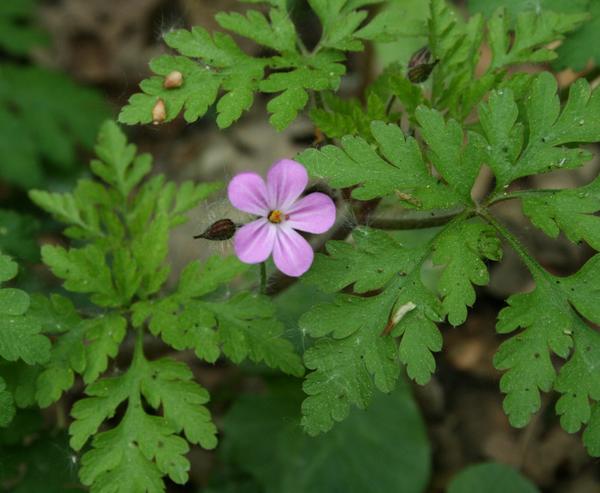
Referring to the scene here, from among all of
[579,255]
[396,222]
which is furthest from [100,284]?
[579,255]

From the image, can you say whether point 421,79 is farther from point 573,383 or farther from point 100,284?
point 100,284

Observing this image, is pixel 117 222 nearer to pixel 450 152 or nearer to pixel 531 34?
pixel 450 152

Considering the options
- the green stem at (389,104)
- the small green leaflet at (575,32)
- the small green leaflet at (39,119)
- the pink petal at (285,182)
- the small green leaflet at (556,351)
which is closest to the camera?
the small green leaflet at (556,351)

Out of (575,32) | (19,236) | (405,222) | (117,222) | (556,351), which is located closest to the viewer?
(556,351)

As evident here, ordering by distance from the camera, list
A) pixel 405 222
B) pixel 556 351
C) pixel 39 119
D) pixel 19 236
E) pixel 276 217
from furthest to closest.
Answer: pixel 39 119 → pixel 19 236 → pixel 405 222 → pixel 276 217 → pixel 556 351

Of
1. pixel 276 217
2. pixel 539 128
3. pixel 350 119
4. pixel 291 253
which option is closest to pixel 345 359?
pixel 291 253

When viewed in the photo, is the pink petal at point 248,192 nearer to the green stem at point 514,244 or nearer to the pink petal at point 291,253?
the pink petal at point 291,253

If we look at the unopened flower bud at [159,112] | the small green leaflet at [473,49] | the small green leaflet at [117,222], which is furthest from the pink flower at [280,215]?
the small green leaflet at [473,49]
